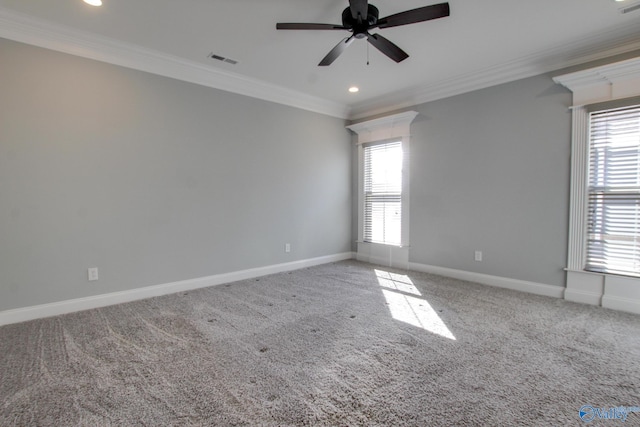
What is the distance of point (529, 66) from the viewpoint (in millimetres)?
3461

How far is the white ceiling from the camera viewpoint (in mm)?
2525

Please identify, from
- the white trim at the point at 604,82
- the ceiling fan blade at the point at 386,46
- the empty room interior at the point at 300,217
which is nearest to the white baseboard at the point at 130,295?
the empty room interior at the point at 300,217

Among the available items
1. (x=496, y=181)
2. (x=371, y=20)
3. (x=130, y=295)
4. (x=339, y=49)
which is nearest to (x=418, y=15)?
(x=371, y=20)

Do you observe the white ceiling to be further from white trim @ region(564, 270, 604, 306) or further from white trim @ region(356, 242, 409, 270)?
white trim @ region(356, 242, 409, 270)

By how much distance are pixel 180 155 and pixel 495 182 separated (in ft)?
12.6

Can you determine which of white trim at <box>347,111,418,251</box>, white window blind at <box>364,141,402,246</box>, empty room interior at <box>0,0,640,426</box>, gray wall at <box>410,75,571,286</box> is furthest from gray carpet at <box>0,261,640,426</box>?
white window blind at <box>364,141,402,246</box>

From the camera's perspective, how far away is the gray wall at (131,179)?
9.00 ft

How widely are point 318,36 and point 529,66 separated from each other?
2.44 meters

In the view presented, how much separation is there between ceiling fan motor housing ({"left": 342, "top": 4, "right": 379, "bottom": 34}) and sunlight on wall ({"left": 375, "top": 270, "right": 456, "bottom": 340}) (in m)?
2.47

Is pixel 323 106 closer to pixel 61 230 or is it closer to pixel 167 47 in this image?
pixel 167 47

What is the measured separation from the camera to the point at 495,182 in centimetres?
381

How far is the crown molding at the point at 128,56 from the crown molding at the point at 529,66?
1.62 m

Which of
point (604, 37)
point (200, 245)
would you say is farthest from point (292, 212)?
point (604, 37)

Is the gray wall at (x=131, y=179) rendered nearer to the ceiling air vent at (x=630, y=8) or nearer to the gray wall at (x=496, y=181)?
the gray wall at (x=496, y=181)
